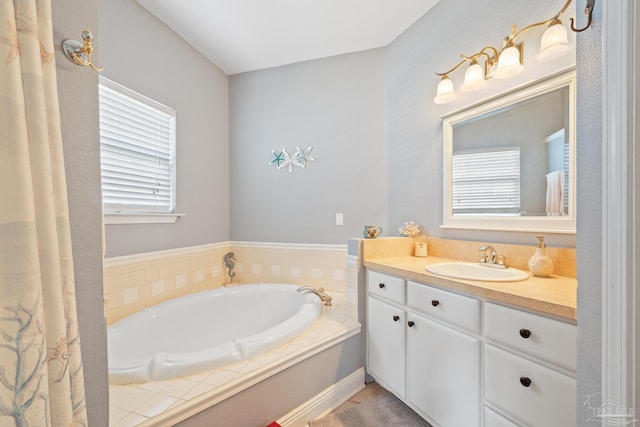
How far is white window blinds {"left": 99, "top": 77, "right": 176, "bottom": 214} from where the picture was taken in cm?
176

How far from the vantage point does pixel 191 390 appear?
1132 mm

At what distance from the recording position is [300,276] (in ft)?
8.53

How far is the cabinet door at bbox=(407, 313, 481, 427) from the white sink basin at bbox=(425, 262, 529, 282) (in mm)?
268

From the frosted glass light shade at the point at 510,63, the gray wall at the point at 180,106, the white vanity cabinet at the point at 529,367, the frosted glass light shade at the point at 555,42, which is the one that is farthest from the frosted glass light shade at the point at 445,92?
the gray wall at the point at 180,106

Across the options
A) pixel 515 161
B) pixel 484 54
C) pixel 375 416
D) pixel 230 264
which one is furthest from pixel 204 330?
pixel 484 54

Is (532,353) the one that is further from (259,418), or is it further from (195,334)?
(195,334)

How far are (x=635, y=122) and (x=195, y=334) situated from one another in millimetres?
2496

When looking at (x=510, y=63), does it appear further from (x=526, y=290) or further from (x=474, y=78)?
(x=526, y=290)

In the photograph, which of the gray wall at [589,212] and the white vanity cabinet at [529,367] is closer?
the gray wall at [589,212]

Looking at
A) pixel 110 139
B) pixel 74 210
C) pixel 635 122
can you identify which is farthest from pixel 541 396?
pixel 110 139

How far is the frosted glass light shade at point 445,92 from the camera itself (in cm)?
181

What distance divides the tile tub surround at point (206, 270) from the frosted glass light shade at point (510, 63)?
68.3 inches

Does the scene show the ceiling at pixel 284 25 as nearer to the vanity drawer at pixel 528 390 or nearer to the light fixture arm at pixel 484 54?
the light fixture arm at pixel 484 54

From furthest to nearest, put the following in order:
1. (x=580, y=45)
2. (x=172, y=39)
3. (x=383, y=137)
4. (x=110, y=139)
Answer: (x=383, y=137) < (x=172, y=39) < (x=110, y=139) < (x=580, y=45)
